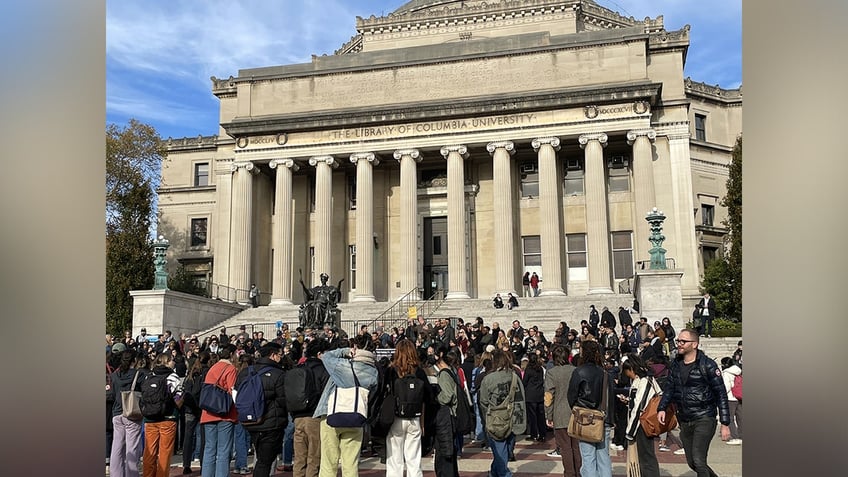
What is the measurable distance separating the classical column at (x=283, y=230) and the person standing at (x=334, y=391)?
108ft

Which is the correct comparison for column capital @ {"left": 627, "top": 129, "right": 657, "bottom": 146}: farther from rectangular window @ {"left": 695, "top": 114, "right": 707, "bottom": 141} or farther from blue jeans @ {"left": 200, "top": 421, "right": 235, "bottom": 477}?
blue jeans @ {"left": 200, "top": 421, "right": 235, "bottom": 477}

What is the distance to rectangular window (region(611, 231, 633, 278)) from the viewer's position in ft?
133

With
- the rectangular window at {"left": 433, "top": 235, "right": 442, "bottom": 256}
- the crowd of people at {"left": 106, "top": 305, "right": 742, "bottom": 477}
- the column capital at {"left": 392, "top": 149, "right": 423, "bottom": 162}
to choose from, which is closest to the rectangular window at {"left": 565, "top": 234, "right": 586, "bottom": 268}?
the rectangular window at {"left": 433, "top": 235, "right": 442, "bottom": 256}

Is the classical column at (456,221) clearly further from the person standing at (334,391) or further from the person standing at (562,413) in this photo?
the person standing at (334,391)

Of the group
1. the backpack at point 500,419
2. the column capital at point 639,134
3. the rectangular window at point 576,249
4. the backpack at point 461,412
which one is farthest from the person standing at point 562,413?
the rectangular window at point 576,249

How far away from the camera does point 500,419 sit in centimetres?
966

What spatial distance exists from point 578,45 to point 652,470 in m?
35.0

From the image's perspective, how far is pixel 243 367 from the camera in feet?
35.7

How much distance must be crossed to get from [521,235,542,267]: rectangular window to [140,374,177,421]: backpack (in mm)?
33570

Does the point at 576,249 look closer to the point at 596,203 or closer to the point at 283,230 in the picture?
the point at 596,203

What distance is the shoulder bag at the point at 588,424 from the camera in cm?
882
